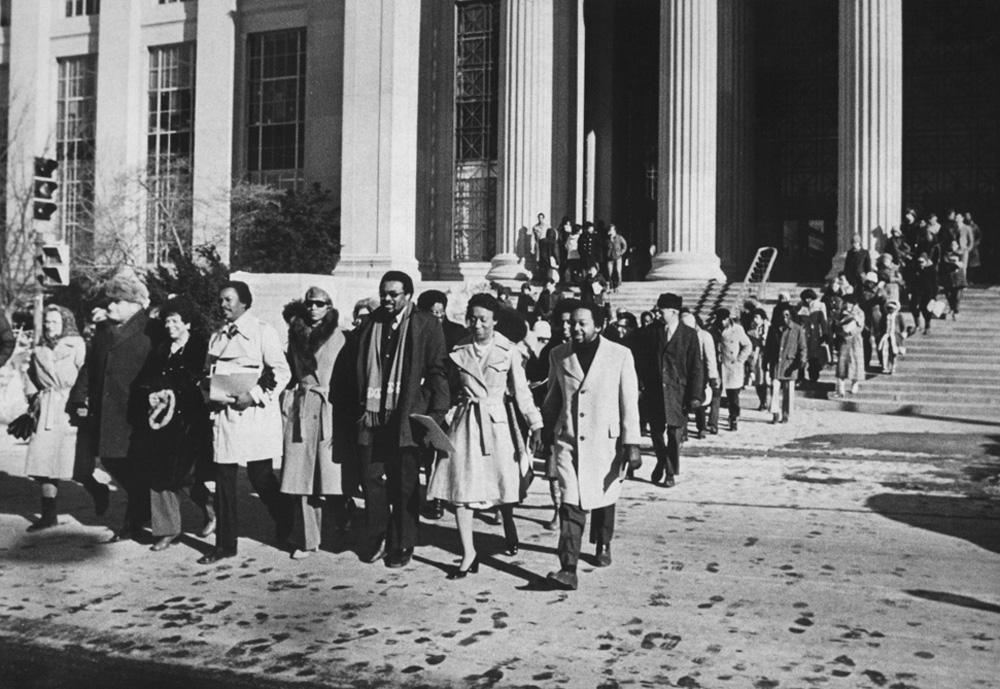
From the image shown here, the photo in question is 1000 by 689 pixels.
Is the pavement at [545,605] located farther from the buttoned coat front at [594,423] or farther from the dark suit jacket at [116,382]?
the dark suit jacket at [116,382]

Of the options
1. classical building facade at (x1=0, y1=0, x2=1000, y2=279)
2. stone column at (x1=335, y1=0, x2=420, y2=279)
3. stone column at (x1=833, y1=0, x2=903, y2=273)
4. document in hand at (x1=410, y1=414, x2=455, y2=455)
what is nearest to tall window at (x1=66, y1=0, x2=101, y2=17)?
classical building facade at (x1=0, y1=0, x2=1000, y2=279)

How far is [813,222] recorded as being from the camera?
33750 mm

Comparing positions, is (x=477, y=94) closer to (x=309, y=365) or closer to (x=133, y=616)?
(x=309, y=365)

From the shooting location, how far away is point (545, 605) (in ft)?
21.9

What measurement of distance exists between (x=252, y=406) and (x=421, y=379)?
124cm

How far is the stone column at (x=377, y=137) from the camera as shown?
30016 mm

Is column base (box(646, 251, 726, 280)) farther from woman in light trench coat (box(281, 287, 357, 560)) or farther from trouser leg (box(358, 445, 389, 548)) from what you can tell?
woman in light trench coat (box(281, 287, 357, 560))

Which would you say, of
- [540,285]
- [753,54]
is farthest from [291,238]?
[753,54]

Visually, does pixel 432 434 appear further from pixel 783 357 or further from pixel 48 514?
pixel 783 357

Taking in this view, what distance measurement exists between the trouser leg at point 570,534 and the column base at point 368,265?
2279 centimetres

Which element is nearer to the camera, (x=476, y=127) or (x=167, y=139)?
(x=476, y=127)

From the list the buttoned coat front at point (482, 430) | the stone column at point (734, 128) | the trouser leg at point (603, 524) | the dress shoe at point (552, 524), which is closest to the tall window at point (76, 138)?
the stone column at point (734, 128)

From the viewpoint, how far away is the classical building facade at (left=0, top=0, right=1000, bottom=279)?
2652 centimetres

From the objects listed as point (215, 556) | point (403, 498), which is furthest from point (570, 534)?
point (215, 556)
